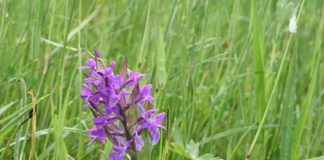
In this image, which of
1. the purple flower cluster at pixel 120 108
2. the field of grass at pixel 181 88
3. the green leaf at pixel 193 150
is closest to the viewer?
the purple flower cluster at pixel 120 108

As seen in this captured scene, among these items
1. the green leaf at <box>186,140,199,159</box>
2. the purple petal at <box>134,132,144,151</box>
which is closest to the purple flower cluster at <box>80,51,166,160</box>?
the purple petal at <box>134,132,144,151</box>

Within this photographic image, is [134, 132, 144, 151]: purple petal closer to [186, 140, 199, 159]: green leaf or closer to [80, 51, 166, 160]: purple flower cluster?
[80, 51, 166, 160]: purple flower cluster

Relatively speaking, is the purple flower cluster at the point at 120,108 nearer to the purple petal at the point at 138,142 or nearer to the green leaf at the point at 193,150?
the purple petal at the point at 138,142

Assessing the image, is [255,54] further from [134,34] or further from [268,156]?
[134,34]

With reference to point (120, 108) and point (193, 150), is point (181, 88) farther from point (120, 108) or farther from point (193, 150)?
point (120, 108)

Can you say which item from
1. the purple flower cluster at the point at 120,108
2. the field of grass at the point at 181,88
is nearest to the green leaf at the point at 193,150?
the field of grass at the point at 181,88

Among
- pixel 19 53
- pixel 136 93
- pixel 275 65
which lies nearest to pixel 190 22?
pixel 275 65
